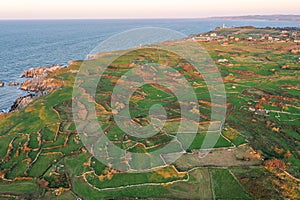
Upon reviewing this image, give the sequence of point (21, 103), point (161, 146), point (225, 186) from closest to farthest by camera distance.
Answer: point (225, 186)
point (161, 146)
point (21, 103)

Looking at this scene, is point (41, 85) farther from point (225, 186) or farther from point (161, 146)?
point (225, 186)

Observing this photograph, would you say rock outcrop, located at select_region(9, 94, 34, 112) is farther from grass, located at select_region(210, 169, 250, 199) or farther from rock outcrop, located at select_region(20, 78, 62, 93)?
grass, located at select_region(210, 169, 250, 199)

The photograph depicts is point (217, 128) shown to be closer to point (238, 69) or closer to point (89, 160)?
point (89, 160)

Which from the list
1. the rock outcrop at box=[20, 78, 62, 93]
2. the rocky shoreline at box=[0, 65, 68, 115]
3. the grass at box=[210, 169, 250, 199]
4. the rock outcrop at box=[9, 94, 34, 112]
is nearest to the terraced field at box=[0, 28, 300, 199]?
the grass at box=[210, 169, 250, 199]

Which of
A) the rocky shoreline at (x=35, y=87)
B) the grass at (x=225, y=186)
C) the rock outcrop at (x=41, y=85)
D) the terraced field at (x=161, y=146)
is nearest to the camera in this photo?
the grass at (x=225, y=186)

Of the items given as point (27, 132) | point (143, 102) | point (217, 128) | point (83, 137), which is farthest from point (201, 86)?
point (27, 132)

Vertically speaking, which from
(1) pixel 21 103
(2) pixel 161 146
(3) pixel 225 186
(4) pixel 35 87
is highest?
→ (4) pixel 35 87

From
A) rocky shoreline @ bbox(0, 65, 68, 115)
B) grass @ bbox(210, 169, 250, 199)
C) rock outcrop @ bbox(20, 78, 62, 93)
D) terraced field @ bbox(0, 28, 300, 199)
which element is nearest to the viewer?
grass @ bbox(210, 169, 250, 199)

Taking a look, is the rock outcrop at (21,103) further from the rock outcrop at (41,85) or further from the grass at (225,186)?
the grass at (225,186)

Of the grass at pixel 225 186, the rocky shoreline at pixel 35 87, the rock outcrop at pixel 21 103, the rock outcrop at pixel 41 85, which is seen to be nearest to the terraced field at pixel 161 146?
the grass at pixel 225 186

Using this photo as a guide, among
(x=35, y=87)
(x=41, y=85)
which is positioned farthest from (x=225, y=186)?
(x=35, y=87)
